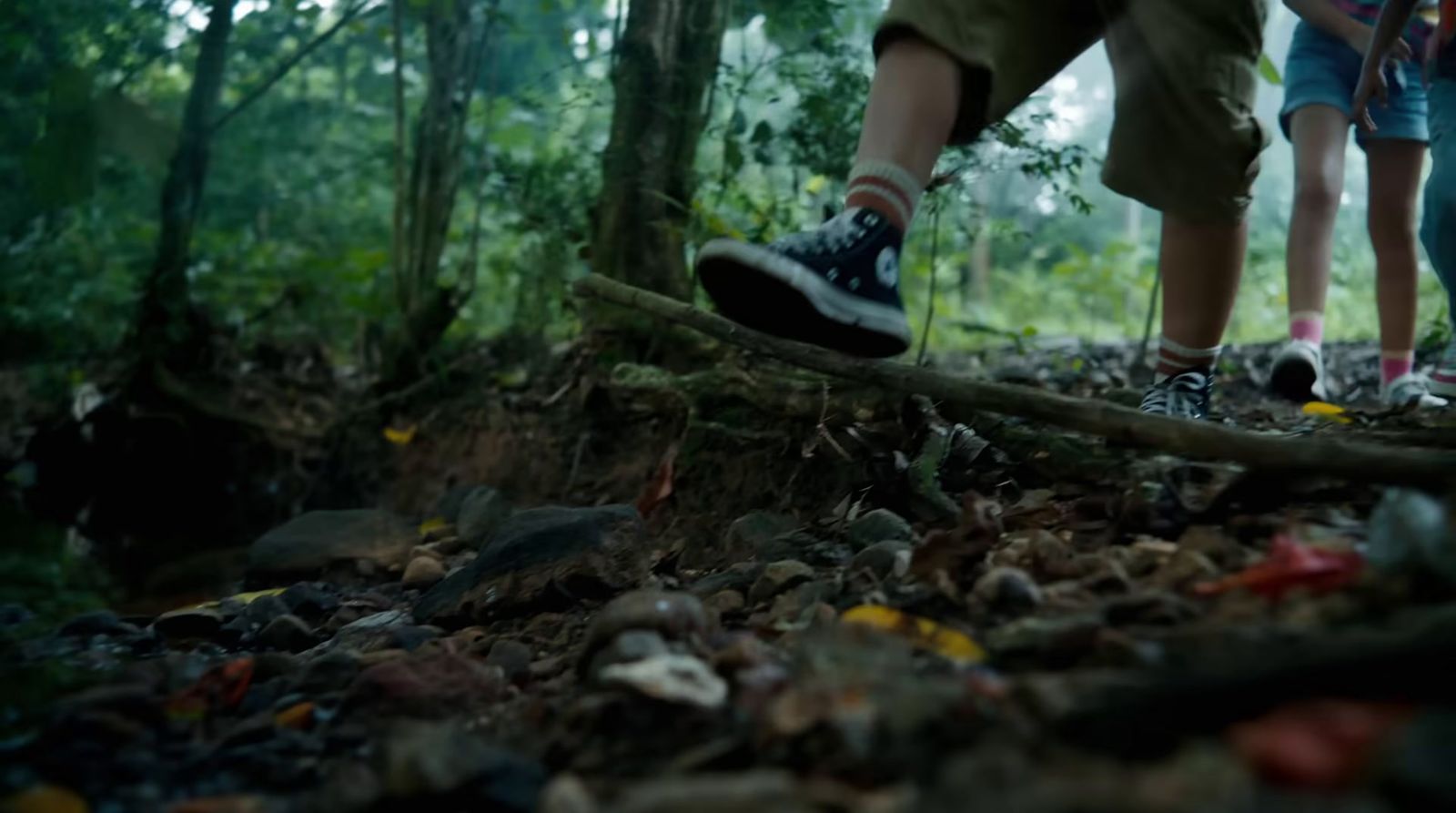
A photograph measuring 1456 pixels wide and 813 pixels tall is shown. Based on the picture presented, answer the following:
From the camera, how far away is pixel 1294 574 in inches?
49.6

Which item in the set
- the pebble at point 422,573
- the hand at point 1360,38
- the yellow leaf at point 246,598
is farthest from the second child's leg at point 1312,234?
the yellow leaf at point 246,598

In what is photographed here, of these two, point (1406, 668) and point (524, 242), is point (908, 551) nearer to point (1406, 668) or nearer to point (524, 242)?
point (1406, 668)

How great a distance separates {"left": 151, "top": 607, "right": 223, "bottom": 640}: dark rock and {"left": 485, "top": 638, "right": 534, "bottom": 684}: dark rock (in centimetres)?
93

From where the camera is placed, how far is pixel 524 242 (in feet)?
20.9

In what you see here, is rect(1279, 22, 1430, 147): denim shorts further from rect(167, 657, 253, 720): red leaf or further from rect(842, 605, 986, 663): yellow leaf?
rect(167, 657, 253, 720): red leaf

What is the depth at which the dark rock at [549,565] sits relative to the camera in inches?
84.7

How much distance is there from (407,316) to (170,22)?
1.62 meters

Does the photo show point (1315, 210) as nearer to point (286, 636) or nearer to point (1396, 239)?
point (1396, 239)

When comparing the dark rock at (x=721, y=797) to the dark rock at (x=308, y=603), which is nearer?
the dark rock at (x=721, y=797)

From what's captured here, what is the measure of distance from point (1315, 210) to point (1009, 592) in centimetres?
273

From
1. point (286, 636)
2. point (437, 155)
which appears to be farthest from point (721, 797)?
point (437, 155)

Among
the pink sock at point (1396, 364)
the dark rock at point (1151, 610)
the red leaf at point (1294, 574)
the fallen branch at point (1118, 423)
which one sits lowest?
the dark rock at point (1151, 610)

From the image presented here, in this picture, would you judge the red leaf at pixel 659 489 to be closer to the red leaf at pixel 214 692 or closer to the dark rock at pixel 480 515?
the dark rock at pixel 480 515

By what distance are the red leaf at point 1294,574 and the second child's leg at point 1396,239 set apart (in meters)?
2.57
